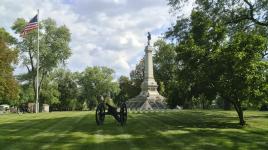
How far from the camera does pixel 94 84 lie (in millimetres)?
108625

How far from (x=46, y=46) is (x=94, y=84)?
4229cm

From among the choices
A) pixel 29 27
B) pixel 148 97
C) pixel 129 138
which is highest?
pixel 29 27

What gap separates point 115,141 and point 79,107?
91.4 m

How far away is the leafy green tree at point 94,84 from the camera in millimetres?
105438

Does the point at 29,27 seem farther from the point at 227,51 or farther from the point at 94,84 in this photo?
the point at 94,84

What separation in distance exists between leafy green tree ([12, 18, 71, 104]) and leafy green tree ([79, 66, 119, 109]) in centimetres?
3646

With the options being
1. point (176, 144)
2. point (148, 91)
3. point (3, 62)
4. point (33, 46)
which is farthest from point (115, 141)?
point (33, 46)

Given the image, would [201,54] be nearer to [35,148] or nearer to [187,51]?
[187,51]

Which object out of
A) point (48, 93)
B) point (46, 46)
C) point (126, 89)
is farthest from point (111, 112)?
point (126, 89)

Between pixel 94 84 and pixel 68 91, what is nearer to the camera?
pixel 68 91

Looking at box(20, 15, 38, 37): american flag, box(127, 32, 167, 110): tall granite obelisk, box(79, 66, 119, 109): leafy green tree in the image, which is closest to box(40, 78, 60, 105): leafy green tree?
box(79, 66, 119, 109): leafy green tree

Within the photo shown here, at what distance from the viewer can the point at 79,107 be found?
107188mm

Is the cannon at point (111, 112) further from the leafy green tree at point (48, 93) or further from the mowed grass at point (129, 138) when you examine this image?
the leafy green tree at point (48, 93)

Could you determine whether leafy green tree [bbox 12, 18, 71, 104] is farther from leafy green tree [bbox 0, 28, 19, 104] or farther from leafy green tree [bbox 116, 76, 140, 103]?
leafy green tree [bbox 116, 76, 140, 103]
